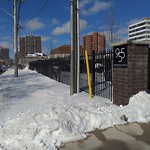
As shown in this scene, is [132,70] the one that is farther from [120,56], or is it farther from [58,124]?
[58,124]

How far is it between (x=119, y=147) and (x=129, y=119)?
5.18ft

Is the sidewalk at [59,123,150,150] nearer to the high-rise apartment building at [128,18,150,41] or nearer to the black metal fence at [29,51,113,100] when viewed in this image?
the black metal fence at [29,51,113,100]

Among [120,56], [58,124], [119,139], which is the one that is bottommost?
[119,139]

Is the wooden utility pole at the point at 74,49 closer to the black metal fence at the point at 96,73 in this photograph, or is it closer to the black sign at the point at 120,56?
the black metal fence at the point at 96,73

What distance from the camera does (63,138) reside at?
482 centimetres

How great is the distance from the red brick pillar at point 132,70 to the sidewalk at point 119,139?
1.80m

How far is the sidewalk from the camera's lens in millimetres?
4495

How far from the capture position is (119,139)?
487 cm

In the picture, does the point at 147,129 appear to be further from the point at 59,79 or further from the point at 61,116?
the point at 59,79

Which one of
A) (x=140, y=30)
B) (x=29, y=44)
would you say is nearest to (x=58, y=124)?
(x=140, y=30)

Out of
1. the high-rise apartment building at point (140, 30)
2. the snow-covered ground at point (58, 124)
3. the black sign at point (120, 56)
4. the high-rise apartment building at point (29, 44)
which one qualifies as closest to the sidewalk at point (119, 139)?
the snow-covered ground at point (58, 124)

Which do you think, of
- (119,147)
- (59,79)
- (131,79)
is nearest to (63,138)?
Result: (119,147)

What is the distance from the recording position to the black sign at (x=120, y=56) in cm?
734

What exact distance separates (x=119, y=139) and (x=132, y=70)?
9.32ft
